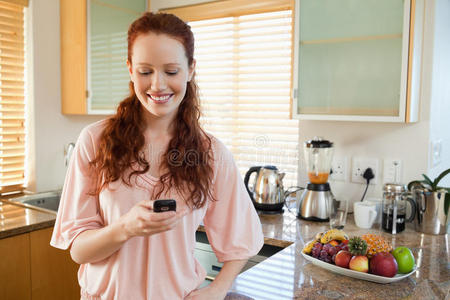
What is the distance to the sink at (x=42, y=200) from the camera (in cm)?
241

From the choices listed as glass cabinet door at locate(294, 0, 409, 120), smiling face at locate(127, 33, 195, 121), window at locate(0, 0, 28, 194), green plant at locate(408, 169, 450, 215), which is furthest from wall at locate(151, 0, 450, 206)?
window at locate(0, 0, 28, 194)

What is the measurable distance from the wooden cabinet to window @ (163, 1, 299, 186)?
1162mm

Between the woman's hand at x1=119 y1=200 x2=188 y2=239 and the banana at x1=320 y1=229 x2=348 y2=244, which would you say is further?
the banana at x1=320 y1=229 x2=348 y2=244

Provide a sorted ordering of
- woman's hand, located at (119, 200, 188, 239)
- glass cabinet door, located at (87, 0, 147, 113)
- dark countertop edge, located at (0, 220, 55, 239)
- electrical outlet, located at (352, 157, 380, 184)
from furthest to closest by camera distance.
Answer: glass cabinet door, located at (87, 0, 147, 113)
electrical outlet, located at (352, 157, 380, 184)
dark countertop edge, located at (0, 220, 55, 239)
woman's hand, located at (119, 200, 188, 239)

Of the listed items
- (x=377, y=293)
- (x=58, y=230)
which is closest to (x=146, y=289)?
(x=58, y=230)

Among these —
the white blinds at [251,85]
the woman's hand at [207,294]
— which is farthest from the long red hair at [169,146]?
the white blinds at [251,85]

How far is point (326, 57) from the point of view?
204 cm

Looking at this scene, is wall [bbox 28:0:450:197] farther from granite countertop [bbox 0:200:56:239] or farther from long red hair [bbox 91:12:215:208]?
long red hair [bbox 91:12:215:208]

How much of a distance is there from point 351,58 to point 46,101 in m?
1.85

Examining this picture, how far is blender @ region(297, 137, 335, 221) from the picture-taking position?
203 centimetres

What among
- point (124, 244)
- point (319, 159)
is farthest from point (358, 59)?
point (124, 244)

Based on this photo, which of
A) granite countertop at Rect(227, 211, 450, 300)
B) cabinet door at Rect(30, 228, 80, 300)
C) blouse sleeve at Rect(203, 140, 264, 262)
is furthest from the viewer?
cabinet door at Rect(30, 228, 80, 300)

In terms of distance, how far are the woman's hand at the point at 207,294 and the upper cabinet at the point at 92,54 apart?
176cm

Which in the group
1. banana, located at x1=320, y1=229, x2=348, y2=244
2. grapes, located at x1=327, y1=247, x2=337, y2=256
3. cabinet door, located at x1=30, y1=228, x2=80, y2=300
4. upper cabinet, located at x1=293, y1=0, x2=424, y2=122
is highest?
upper cabinet, located at x1=293, y1=0, x2=424, y2=122
